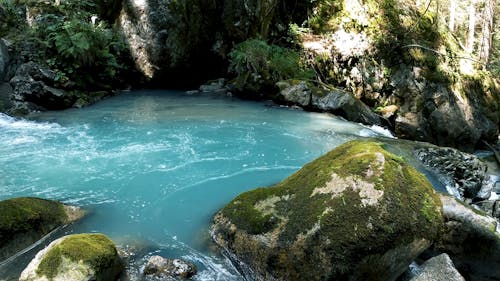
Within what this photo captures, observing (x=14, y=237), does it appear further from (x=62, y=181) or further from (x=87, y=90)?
(x=87, y=90)

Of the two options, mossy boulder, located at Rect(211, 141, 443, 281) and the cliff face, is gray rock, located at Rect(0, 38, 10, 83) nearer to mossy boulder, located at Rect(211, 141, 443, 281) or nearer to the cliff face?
the cliff face

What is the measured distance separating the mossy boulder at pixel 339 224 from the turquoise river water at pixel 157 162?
450mm

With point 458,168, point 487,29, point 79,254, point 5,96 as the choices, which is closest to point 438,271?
point 79,254

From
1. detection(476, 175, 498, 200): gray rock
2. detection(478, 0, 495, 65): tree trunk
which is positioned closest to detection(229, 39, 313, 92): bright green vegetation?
detection(476, 175, 498, 200): gray rock

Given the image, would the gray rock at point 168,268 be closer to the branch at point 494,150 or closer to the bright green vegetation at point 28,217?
the bright green vegetation at point 28,217

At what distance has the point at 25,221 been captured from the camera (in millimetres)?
4719

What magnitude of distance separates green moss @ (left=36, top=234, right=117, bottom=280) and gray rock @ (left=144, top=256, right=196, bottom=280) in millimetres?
385

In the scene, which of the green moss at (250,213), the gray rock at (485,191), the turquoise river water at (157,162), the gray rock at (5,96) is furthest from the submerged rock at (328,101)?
the gray rock at (5,96)

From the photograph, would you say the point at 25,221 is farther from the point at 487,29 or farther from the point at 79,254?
the point at 487,29

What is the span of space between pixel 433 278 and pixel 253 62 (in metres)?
11.4

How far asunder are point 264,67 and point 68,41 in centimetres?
658

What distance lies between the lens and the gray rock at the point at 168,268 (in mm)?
4230

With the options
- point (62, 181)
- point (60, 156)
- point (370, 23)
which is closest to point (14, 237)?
point (62, 181)

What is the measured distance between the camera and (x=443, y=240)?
503cm
